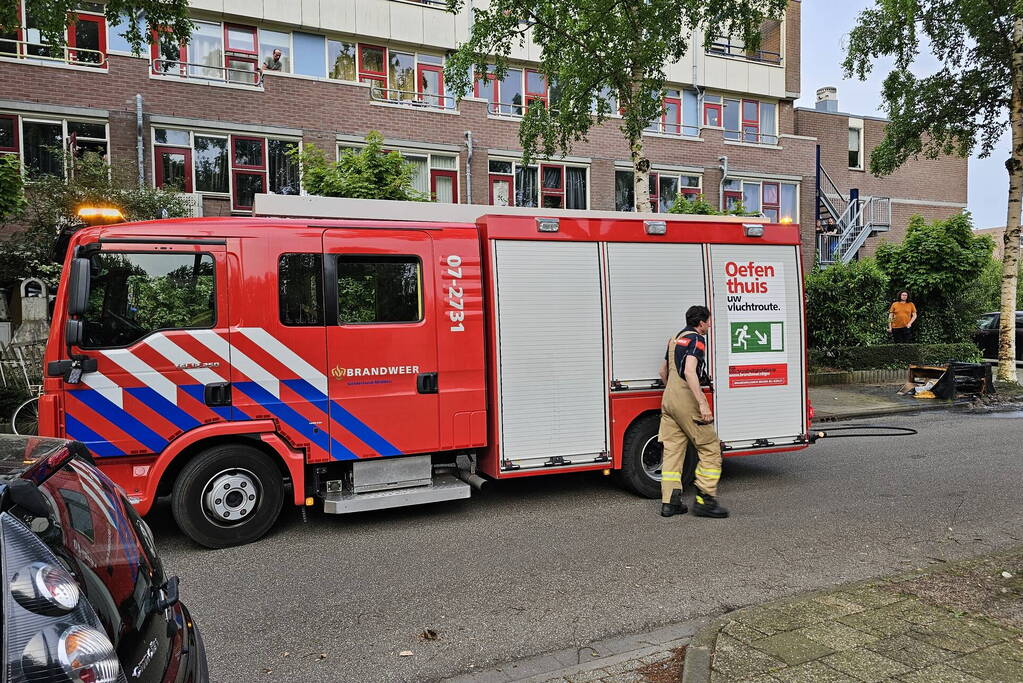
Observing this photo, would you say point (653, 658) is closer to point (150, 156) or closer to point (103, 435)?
point (103, 435)

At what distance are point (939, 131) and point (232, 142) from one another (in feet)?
56.0

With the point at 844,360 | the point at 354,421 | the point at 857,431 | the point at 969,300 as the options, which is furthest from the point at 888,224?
the point at 354,421

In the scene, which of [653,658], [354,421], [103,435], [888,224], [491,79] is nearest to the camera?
[653,658]

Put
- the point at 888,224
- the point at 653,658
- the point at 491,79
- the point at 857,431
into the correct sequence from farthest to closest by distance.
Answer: the point at 888,224
the point at 491,79
the point at 857,431
the point at 653,658

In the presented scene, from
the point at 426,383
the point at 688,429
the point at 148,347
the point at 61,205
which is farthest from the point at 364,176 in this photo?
the point at 688,429

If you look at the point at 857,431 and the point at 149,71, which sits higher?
the point at 149,71

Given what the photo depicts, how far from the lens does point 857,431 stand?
1124cm

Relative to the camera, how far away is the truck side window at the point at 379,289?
625 centimetres

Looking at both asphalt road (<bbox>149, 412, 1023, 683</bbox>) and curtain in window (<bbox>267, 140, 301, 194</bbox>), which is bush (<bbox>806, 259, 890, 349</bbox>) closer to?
asphalt road (<bbox>149, 412, 1023, 683</bbox>)

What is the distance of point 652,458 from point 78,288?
5227 mm

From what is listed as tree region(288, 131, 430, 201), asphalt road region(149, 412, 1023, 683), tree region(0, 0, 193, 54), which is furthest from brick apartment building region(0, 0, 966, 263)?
asphalt road region(149, 412, 1023, 683)

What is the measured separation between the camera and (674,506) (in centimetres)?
666

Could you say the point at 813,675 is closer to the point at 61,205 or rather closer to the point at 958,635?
the point at 958,635

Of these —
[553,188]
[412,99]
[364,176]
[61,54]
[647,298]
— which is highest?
[412,99]
